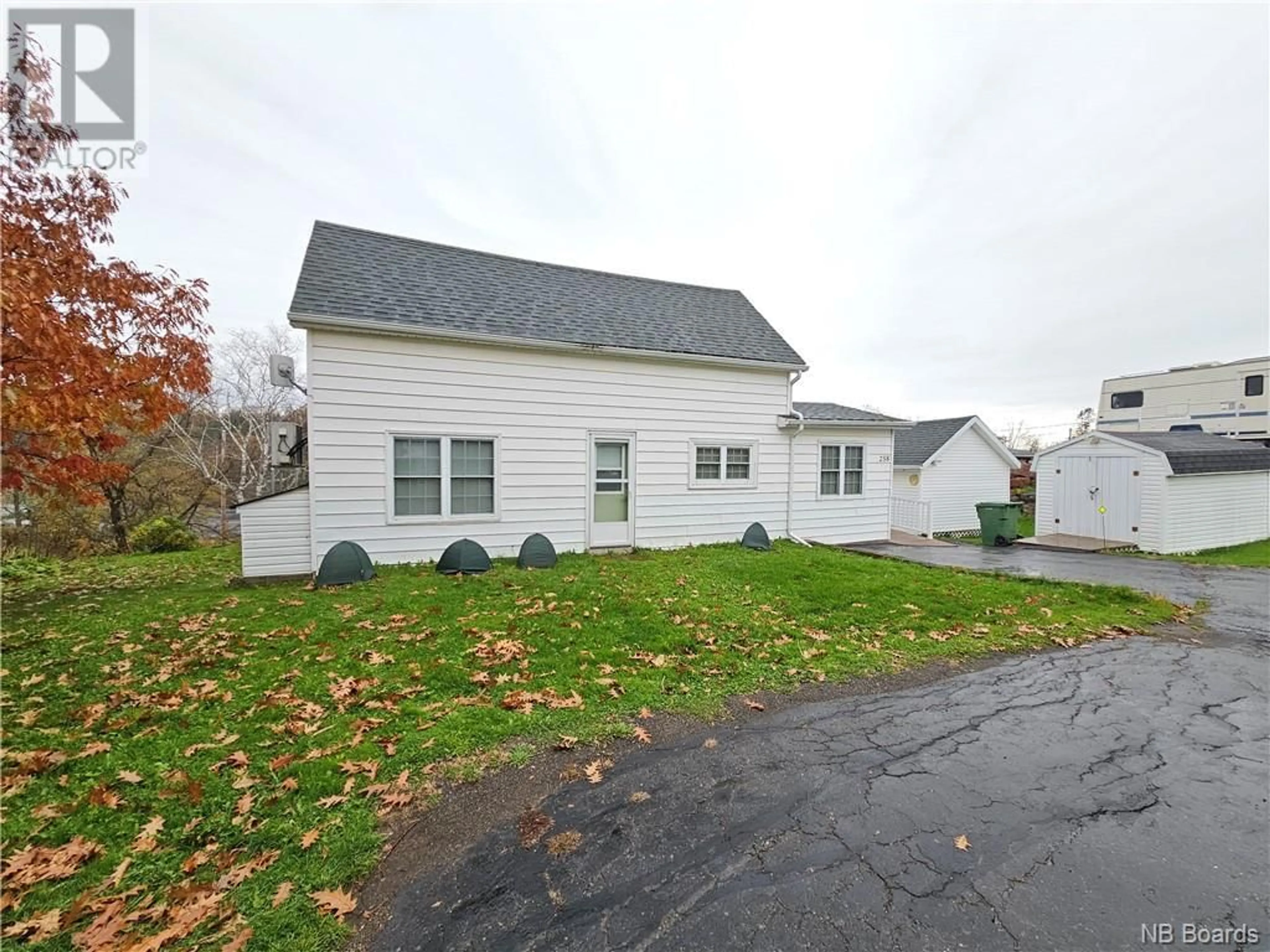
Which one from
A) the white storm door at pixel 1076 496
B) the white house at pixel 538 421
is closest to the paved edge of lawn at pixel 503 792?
the white house at pixel 538 421

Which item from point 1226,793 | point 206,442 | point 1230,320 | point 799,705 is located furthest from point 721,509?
point 1230,320

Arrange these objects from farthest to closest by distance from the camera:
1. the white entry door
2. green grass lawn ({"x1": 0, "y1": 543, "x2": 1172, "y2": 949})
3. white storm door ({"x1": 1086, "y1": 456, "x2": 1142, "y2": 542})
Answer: white storm door ({"x1": 1086, "y1": 456, "x2": 1142, "y2": 542}), the white entry door, green grass lawn ({"x1": 0, "y1": 543, "x2": 1172, "y2": 949})

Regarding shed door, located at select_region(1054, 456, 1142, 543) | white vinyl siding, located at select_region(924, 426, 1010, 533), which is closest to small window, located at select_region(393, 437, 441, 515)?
white vinyl siding, located at select_region(924, 426, 1010, 533)

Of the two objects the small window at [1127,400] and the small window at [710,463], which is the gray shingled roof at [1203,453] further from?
the small window at [1127,400]

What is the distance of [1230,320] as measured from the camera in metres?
19.7

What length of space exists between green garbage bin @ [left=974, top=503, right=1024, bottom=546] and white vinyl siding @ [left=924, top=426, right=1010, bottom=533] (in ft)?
8.03

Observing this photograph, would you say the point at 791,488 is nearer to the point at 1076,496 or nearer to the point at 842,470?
the point at 842,470

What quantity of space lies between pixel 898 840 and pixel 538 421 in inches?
331

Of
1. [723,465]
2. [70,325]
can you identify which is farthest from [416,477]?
[723,465]

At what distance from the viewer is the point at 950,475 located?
18094 mm

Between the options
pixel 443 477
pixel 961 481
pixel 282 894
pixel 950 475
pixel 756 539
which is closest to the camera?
pixel 282 894

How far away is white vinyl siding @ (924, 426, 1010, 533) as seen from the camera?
17.8 metres

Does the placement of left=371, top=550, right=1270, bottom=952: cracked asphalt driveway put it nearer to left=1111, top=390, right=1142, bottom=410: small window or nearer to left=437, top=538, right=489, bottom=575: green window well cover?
left=437, top=538, right=489, bottom=575: green window well cover

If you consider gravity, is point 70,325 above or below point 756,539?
above
